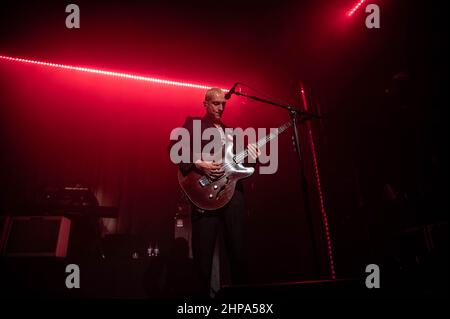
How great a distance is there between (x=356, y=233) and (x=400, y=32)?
6.53 feet

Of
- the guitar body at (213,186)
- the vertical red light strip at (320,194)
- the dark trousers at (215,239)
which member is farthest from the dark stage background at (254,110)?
the guitar body at (213,186)

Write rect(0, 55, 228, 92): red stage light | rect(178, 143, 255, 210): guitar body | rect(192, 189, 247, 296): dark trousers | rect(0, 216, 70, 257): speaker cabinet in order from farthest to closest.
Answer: rect(0, 55, 228, 92): red stage light, rect(0, 216, 70, 257): speaker cabinet, rect(178, 143, 255, 210): guitar body, rect(192, 189, 247, 296): dark trousers

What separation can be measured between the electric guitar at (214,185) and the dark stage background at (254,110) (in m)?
0.96

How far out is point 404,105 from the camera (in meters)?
2.88

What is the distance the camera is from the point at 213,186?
98.7 inches

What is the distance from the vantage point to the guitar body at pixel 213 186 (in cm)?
245

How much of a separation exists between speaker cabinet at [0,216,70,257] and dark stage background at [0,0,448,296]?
0.63 m

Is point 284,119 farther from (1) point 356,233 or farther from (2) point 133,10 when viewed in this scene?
(2) point 133,10

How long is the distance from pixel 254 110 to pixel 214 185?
2212mm

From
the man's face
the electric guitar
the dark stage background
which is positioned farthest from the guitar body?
the dark stage background

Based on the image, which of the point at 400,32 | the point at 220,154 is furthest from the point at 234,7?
the point at 220,154

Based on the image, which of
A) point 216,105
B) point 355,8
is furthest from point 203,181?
point 355,8

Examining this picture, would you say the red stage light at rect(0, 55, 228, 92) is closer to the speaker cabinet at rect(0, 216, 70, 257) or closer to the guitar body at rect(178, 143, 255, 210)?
the speaker cabinet at rect(0, 216, 70, 257)

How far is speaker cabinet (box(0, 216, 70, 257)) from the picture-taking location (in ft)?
10.0
